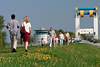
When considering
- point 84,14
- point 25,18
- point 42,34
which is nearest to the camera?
point 25,18

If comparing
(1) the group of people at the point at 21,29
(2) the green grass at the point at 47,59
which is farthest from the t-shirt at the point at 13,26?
(2) the green grass at the point at 47,59

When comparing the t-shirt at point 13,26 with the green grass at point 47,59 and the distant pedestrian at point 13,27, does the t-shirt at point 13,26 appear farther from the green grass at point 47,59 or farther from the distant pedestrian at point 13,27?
the green grass at point 47,59

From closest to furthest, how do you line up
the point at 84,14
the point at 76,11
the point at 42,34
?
1. the point at 42,34
2. the point at 84,14
3. the point at 76,11

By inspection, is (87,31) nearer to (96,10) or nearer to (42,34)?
(96,10)

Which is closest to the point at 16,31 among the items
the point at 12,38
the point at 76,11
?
the point at 12,38

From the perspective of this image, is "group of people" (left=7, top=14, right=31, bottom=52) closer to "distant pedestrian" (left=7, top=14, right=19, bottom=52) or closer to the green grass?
"distant pedestrian" (left=7, top=14, right=19, bottom=52)

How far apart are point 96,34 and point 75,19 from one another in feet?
25.6

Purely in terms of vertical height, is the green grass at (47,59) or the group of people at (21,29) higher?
the group of people at (21,29)

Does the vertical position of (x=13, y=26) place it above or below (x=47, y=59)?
above

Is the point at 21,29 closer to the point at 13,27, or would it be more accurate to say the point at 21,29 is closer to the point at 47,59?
the point at 13,27

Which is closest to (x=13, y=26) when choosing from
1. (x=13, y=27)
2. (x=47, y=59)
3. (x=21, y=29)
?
(x=13, y=27)

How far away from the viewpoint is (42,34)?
5722 cm

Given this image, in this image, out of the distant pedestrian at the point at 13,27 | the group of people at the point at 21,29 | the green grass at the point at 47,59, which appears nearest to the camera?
the green grass at the point at 47,59

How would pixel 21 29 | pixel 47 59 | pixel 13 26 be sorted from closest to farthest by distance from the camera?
pixel 47 59 → pixel 21 29 → pixel 13 26
